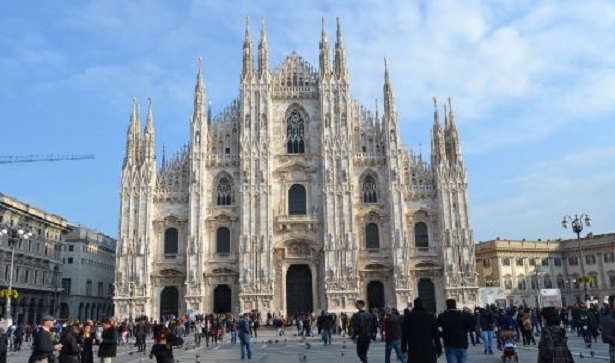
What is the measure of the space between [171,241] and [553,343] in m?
40.1

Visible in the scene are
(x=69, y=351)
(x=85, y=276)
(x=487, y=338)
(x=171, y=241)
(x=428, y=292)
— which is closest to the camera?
(x=69, y=351)

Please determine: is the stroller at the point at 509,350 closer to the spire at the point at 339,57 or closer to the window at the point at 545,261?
the spire at the point at 339,57

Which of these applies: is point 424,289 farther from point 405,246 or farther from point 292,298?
point 292,298

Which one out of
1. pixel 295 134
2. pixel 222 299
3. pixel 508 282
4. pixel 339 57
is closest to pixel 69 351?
pixel 222 299

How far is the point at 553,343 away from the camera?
7641 millimetres

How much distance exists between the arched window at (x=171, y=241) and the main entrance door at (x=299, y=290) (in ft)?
28.7

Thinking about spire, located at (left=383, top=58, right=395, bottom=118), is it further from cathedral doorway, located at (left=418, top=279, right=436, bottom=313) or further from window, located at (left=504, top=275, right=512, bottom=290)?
window, located at (left=504, top=275, right=512, bottom=290)

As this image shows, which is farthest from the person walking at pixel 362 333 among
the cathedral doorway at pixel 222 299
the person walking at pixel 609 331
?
the cathedral doorway at pixel 222 299

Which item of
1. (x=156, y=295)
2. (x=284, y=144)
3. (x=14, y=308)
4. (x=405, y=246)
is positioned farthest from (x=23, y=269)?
(x=405, y=246)

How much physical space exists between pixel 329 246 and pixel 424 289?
8073 millimetres

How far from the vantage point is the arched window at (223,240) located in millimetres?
45312

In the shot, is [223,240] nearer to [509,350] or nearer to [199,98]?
[199,98]

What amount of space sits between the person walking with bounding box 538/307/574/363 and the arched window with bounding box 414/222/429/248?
38235mm

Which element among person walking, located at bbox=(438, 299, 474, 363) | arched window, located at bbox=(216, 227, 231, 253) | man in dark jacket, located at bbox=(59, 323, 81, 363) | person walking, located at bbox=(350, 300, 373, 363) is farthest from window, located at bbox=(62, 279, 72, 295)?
person walking, located at bbox=(438, 299, 474, 363)
